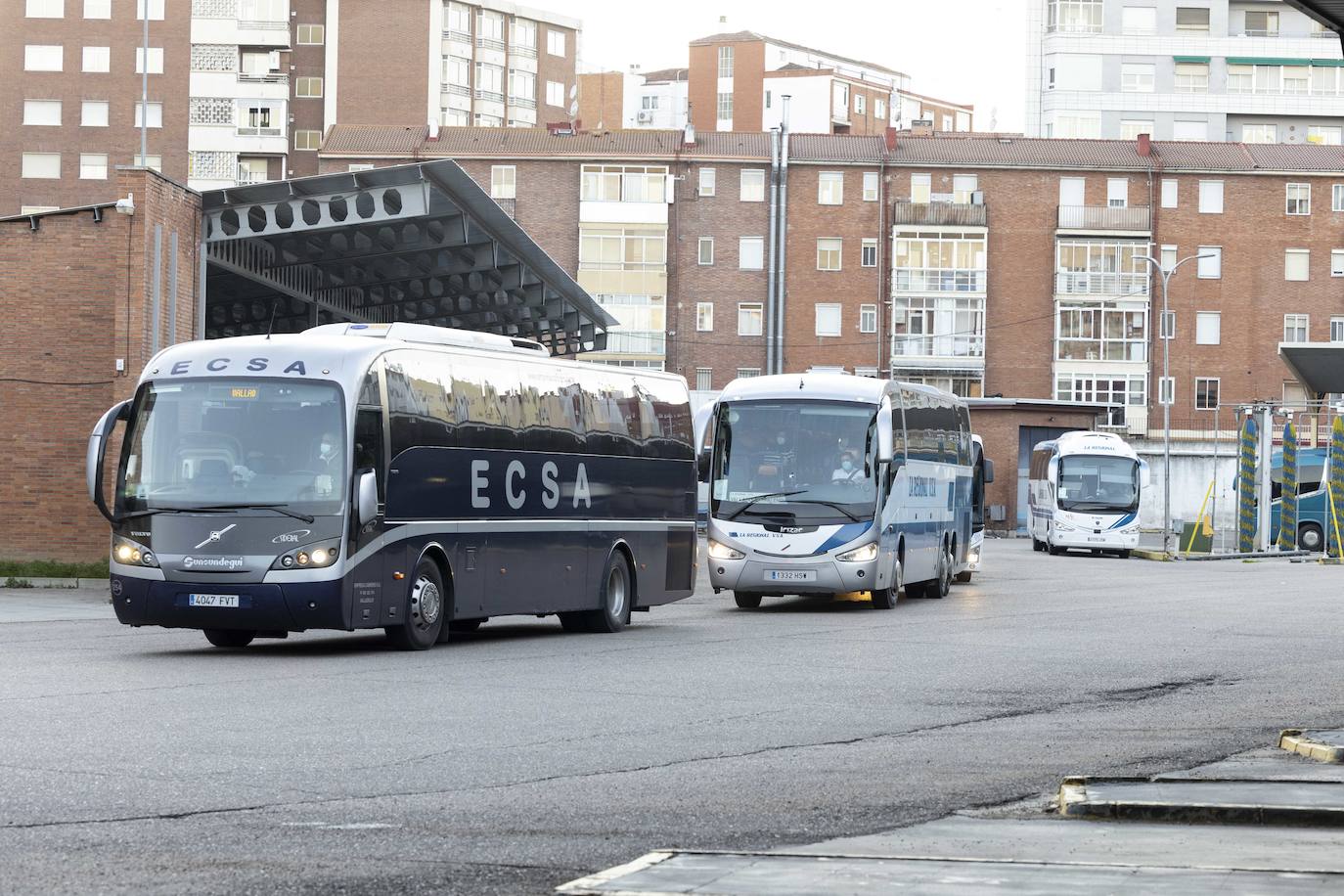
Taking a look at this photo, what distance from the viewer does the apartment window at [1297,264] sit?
88438 mm

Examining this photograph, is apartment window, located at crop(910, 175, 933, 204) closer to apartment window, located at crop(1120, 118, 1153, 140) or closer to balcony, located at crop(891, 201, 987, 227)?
balcony, located at crop(891, 201, 987, 227)

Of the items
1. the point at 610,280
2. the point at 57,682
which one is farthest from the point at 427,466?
the point at 610,280

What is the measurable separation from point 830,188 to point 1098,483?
32.9 meters

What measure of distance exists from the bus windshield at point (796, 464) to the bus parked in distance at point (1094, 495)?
32482 mm

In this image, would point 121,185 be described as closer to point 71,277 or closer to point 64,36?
point 71,277

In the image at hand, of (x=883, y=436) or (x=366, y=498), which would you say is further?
(x=883, y=436)

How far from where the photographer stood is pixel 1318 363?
159 ft

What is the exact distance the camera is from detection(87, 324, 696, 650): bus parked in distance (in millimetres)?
17328

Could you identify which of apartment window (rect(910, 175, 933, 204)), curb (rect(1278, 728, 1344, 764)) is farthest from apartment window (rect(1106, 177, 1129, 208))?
curb (rect(1278, 728, 1344, 764))

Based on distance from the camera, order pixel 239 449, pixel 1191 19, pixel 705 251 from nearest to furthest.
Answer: pixel 239 449, pixel 705 251, pixel 1191 19

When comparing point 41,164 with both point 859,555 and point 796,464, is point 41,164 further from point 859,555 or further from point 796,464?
point 859,555

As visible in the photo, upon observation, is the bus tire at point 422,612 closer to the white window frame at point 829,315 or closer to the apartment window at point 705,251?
the apartment window at point 705,251

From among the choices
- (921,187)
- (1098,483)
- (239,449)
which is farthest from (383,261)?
(921,187)

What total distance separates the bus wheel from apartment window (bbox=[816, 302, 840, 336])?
70409 mm
